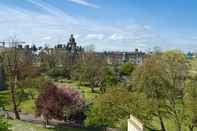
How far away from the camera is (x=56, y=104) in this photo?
39312 millimetres

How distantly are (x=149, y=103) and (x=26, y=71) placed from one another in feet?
76.0

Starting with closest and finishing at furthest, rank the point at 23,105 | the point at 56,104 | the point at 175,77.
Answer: the point at 175,77 → the point at 56,104 → the point at 23,105

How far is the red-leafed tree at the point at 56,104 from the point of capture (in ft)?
128

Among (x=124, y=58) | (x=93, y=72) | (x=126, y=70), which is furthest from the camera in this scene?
(x=124, y=58)

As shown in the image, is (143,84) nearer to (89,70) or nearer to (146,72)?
(146,72)

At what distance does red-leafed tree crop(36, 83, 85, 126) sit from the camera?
128 ft

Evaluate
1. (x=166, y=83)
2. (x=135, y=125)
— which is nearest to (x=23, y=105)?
(x=166, y=83)

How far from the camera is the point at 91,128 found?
3900 centimetres

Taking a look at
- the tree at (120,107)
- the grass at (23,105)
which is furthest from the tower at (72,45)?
the tree at (120,107)

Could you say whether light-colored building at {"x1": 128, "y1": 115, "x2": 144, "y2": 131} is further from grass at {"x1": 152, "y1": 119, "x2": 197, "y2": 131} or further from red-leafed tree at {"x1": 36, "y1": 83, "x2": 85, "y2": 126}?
red-leafed tree at {"x1": 36, "y1": 83, "x2": 85, "y2": 126}

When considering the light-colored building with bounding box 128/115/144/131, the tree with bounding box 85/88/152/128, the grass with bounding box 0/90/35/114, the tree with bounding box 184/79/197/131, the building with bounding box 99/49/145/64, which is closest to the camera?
the light-colored building with bounding box 128/115/144/131

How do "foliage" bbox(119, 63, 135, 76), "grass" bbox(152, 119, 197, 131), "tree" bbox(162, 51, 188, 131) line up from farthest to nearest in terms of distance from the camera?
"foliage" bbox(119, 63, 135, 76)
"grass" bbox(152, 119, 197, 131)
"tree" bbox(162, 51, 188, 131)

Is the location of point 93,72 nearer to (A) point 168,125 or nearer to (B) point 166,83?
(A) point 168,125

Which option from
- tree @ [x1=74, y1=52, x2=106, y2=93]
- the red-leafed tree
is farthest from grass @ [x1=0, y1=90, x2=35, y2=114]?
tree @ [x1=74, y1=52, x2=106, y2=93]
